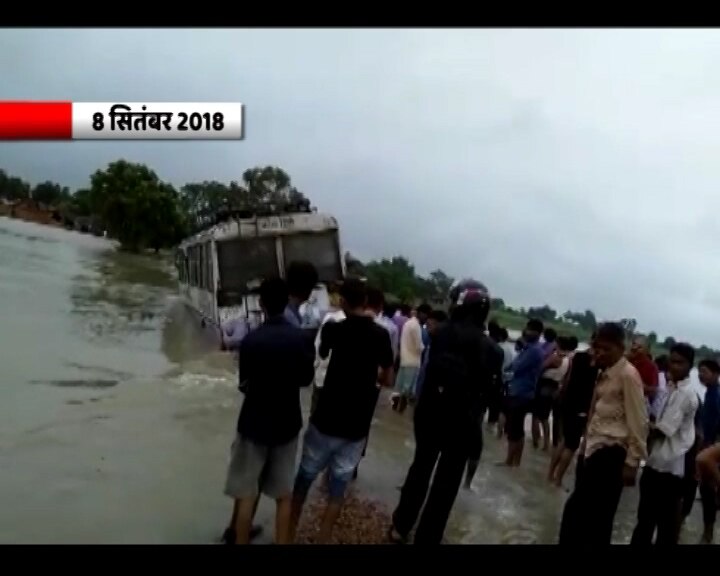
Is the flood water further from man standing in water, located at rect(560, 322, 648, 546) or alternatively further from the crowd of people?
man standing in water, located at rect(560, 322, 648, 546)

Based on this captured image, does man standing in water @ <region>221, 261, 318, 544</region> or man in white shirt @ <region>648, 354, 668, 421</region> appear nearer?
man standing in water @ <region>221, 261, 318, 544</region>

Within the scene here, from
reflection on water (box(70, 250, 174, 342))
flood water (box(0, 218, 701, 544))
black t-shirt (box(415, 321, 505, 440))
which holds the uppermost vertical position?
black t-shirt (box(415, 321, 505, 440))

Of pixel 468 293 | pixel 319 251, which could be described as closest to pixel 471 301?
pixel 468 293

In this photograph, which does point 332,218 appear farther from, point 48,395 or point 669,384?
point 669,384

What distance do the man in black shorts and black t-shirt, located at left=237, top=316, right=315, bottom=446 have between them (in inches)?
121

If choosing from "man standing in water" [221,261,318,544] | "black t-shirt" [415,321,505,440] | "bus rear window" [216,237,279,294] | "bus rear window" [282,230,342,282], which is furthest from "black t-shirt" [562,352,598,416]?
"bus rear window" [216,237,279,294]

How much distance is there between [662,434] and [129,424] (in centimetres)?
554

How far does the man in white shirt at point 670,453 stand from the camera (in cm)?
515

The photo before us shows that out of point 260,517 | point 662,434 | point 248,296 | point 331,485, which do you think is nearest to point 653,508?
point 662,434

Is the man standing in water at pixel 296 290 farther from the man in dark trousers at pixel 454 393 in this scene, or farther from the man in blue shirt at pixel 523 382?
the man in blue shirt at pixel 523 382

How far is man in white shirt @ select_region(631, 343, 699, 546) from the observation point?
16.9 ft

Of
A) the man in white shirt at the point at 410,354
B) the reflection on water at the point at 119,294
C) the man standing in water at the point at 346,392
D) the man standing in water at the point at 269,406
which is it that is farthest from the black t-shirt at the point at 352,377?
the reflection on water at the point at 119,294

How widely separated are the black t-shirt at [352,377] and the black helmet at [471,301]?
51 cm

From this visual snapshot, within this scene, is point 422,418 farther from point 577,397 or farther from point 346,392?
point 577,397
